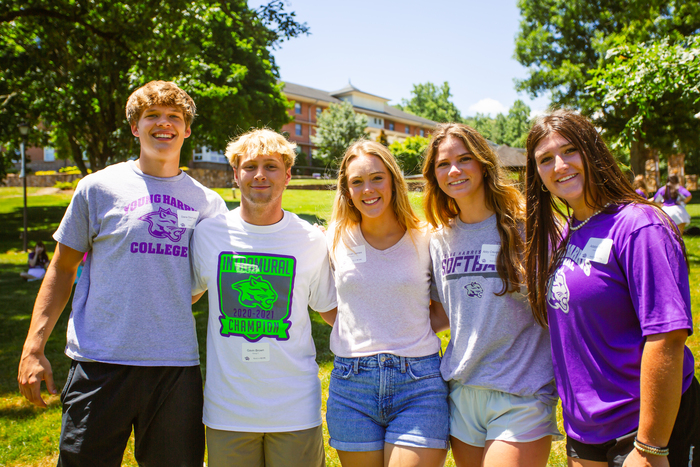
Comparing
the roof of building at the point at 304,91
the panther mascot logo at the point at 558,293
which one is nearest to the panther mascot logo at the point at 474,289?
the panther mascot logo at the point at 558,293

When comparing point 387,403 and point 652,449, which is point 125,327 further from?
point 652,449

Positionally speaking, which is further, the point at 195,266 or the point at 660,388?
the point at 195,266

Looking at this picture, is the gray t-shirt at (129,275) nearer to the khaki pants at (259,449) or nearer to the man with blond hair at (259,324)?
the man with blond hair at (259,324)

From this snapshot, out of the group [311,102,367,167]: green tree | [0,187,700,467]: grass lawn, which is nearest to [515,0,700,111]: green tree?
[0,187,700,467]: grass lawn

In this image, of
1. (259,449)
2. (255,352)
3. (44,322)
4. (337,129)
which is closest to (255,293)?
(255,352)

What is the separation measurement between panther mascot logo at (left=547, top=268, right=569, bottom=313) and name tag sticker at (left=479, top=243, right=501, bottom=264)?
37 centimetres

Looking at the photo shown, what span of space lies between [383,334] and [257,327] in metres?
0.68

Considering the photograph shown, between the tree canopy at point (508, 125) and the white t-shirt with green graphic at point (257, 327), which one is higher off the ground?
the tree canopy at point (508, 125)

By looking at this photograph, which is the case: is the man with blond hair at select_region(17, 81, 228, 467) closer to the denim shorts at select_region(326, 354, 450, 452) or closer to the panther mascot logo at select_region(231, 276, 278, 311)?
the panther mascot logo at select_region(231, 276, 278, 311)

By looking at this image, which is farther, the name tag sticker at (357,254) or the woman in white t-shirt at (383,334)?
the name tag sticker at (357,254)

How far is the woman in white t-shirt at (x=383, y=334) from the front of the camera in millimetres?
2484

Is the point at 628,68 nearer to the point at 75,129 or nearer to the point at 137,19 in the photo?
the point at 137,19

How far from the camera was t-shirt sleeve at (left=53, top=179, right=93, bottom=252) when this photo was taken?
2611 millimetres

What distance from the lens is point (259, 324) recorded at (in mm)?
2584
